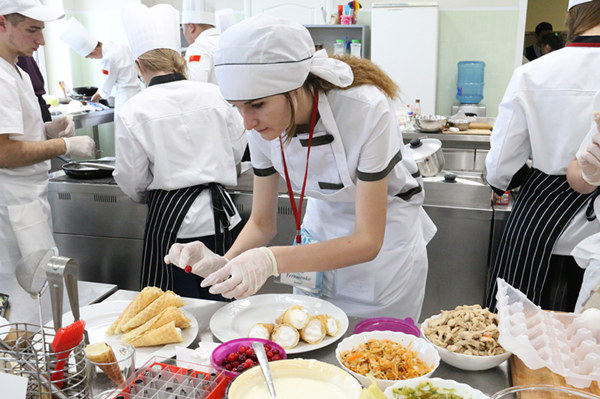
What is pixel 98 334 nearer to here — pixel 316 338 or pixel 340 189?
pixel 316 338

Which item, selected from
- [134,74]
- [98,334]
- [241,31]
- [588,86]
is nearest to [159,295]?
[98,334]

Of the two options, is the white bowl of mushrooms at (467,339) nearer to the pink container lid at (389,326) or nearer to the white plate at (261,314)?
the pink container lid at (389,326)

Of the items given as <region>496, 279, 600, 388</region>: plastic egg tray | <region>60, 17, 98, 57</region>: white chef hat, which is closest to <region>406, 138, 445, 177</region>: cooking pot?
<region>496, 279, 600, 388</region>: plastic egg tray

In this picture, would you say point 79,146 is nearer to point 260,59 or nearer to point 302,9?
point 260,59

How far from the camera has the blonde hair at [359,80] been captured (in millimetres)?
1578

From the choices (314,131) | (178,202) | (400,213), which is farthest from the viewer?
(178,202)

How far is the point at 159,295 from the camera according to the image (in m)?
1.49

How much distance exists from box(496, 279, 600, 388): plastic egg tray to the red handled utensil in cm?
87

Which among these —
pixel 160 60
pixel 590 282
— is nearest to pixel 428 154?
pixel 590 282

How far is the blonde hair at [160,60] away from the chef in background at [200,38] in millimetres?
1804

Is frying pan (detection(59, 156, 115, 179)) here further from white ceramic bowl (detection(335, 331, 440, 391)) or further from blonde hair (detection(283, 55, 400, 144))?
white ceramic bowl (detection(335, 331, 440, 391))

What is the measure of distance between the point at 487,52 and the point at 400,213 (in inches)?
199

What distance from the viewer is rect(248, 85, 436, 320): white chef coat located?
1.56 metres

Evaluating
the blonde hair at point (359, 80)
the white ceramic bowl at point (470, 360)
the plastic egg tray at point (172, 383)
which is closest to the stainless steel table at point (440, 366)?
the white ceramic bowl at point (470, 360)
